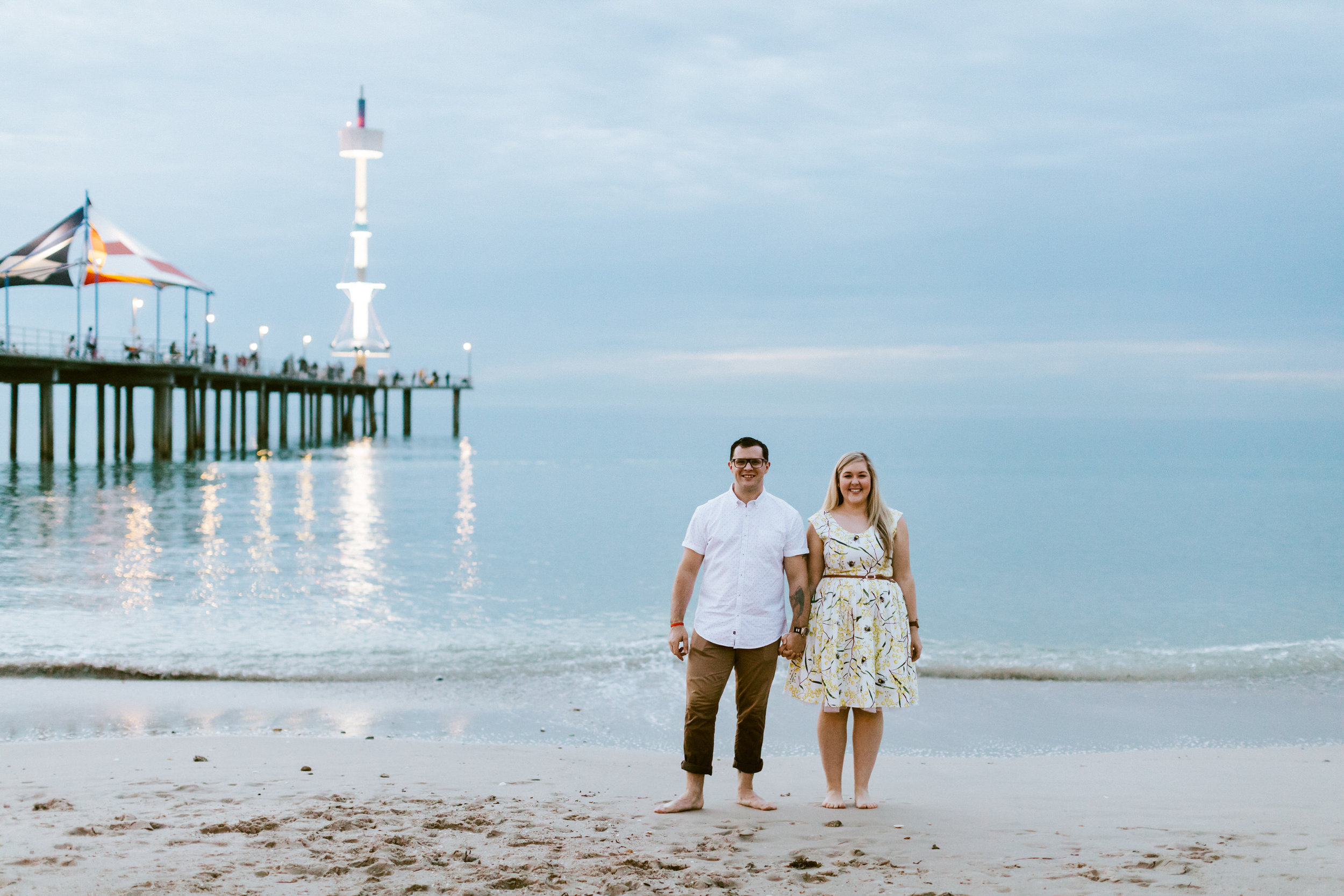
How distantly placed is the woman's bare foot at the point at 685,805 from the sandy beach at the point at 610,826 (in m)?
0.07

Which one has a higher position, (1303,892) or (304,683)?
(1303,892)

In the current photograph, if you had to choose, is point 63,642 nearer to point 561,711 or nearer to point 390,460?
point 561,711

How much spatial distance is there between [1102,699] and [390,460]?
153ft

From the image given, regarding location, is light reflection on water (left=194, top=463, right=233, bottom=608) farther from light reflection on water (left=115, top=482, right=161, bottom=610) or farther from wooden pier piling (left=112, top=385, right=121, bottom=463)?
wooden pier piling (left=112, top=385, right=121, bottom=463)

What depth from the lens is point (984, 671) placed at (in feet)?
33.4

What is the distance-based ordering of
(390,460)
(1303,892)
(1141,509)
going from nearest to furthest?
(1303,892) → (1141,509) → (390,460)

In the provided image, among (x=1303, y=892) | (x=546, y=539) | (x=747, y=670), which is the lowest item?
(x=546, y=539)

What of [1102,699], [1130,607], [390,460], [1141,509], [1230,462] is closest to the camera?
[1102,699]

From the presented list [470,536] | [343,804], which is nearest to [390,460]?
[470,536]

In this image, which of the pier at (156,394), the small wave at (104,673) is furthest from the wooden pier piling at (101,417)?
the small wave at (104,673)

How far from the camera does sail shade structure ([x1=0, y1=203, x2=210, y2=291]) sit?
107ft

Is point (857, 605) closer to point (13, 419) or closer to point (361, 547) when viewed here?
point (361, 547)

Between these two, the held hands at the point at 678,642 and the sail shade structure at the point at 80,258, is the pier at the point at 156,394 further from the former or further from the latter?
the held hands at the point at 678,642

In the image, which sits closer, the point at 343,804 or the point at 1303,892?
the point at 1303,892
